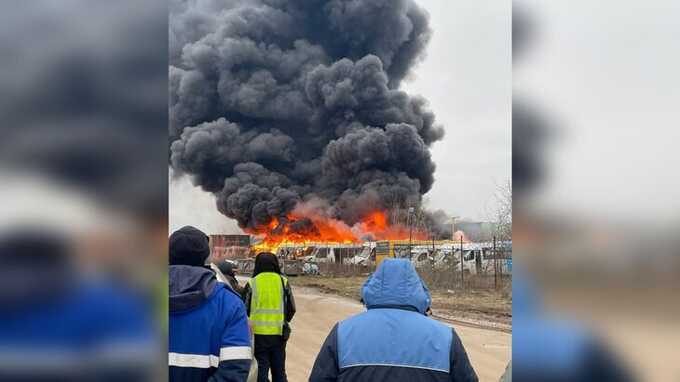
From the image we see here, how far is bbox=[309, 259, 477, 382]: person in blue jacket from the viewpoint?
190cm

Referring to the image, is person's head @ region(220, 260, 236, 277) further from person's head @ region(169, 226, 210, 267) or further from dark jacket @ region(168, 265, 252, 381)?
dark jacket @ region(168, 265, 252, 381)

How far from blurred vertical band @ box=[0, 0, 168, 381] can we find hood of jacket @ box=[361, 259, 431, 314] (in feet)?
3.74

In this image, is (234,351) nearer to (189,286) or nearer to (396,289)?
(189,286)

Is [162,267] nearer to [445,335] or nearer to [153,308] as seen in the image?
[153,308]

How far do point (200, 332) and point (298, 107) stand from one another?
32897 millimetres

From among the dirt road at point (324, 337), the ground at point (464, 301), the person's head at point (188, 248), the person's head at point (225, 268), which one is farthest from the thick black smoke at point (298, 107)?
the person's head at point (188, 248)

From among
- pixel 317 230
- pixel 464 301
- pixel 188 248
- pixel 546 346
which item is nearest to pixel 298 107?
pixel 317 230

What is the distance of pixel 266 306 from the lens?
5016mm

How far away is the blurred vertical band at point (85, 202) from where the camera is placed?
33.0 inches

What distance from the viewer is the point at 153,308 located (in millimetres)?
912

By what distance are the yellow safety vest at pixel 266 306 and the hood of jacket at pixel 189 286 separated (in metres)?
2.66

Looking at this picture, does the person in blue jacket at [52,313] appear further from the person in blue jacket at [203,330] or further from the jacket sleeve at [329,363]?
the person in blue jacket at [203,330]

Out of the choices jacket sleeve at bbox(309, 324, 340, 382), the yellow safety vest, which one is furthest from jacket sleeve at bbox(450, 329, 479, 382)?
the yellow safety vest

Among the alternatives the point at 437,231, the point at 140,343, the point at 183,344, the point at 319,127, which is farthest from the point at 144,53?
the point at 319,127
